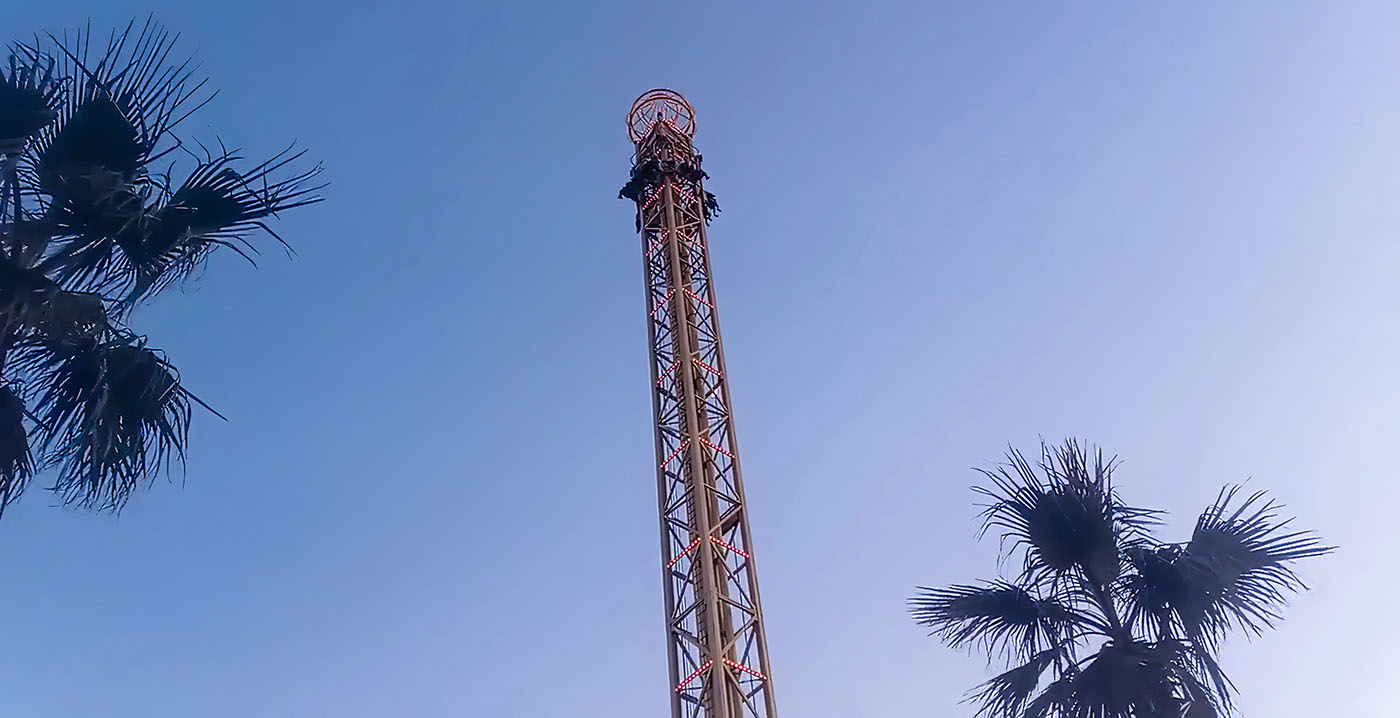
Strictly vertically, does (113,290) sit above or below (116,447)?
above

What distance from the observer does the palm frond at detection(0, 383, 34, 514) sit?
9.62 meters

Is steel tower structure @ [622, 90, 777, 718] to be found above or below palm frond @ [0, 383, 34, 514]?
above

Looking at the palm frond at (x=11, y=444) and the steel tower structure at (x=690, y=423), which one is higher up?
the steel tower structure at (x=690, y=423)

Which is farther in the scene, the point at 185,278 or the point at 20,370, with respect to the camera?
the point at 185,278

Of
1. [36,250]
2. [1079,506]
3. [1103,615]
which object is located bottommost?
[1103,615]

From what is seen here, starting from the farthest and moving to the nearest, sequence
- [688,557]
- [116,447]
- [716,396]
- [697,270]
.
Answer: [697,270] → [716,396] → [688,557] → [116,447]

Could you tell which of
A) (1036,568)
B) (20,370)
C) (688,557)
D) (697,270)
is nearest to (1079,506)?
(1036,568)

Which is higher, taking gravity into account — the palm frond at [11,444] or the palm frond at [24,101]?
the palm frond at [24,101]

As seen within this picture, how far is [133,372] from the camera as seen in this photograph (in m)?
10.0

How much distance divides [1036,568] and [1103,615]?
2.36 ft

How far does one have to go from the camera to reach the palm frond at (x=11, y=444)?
31.6 ft

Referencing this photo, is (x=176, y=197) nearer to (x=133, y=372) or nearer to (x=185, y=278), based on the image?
(x=185, y=278)

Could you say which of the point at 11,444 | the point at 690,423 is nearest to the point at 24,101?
the point at 11,444

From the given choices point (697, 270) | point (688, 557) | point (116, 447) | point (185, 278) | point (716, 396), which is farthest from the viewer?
point (697, 270)
